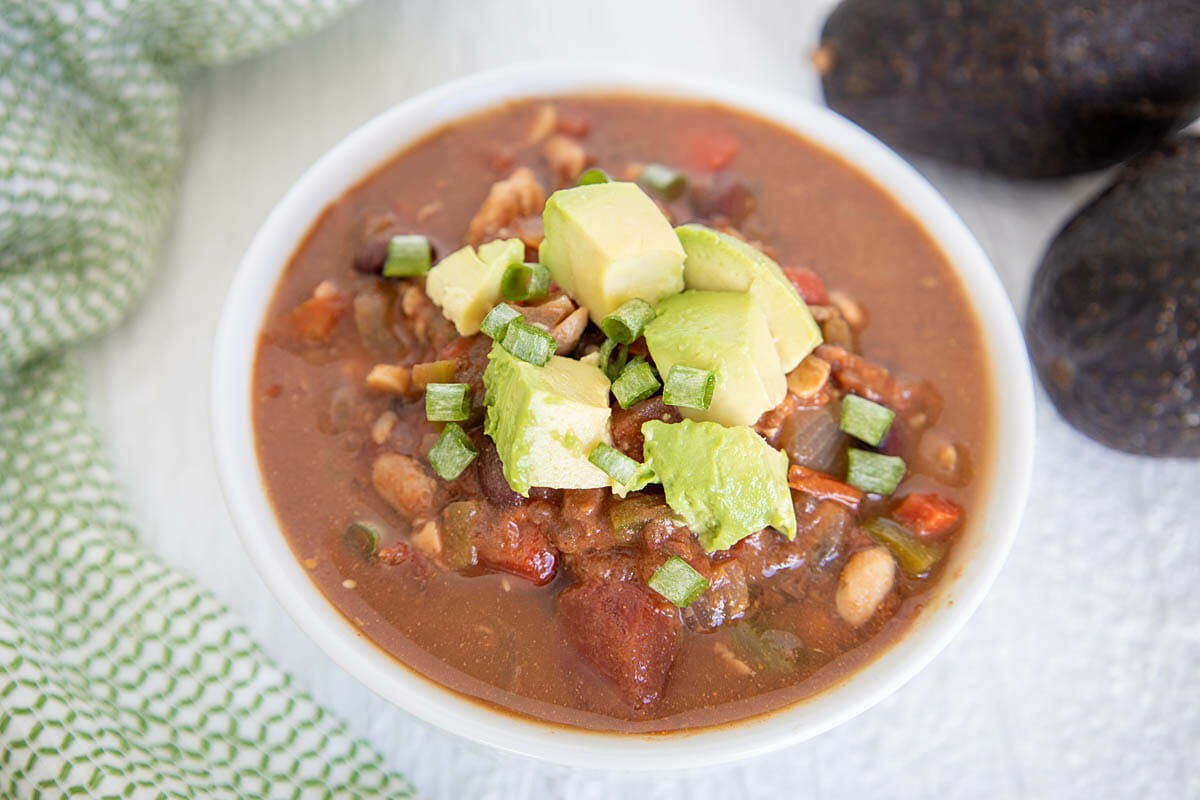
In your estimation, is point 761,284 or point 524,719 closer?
point 524,719

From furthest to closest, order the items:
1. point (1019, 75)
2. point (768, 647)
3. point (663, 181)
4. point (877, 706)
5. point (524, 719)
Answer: point (1019, 75)
point (877, 706)
point (663, 181)
point (768, 647)
point (524, 719)

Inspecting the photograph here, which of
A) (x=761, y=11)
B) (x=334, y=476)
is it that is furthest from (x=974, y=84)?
(x=334, y=476)

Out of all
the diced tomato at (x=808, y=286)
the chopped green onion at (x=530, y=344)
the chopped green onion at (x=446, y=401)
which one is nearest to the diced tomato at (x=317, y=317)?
the chopped green onion at (x=446, y=401)

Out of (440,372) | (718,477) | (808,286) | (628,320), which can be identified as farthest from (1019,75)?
(440,372)

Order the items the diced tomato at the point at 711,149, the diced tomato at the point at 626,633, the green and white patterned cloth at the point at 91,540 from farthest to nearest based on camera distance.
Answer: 1. the diced tomato at the point at 711,149
2. the green and white patterned cloth at the point at 91,540
3. the diced tomato at the point at 626,633

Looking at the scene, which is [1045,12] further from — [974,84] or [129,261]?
[129,261]

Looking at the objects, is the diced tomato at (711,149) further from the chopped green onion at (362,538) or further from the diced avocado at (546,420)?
the chopped green onion at (362,538)

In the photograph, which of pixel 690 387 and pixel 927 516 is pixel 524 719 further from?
pixel 927 516
